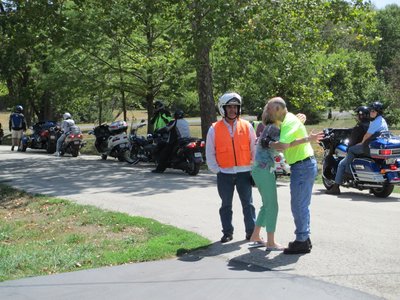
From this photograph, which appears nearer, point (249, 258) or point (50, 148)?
point (249, 258)

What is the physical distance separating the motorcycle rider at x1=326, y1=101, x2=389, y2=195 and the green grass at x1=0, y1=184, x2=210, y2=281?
4.53 m

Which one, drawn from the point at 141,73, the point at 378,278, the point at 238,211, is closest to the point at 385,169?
the point at 238,211

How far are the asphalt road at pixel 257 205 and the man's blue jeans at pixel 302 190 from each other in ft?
1.07

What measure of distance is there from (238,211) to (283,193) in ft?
7.89

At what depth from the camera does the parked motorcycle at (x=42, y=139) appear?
973 inches

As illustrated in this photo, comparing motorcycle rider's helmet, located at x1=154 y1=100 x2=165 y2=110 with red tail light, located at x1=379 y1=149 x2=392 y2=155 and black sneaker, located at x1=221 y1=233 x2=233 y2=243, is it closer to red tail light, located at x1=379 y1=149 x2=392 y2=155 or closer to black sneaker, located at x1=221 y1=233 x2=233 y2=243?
red tail light, located at x1=379 y1=149 x2=392 y2=155

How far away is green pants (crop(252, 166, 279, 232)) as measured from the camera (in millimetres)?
6961

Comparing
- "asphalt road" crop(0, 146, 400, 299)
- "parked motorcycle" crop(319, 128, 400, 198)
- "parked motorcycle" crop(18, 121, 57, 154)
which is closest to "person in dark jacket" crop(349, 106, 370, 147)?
"parked motorcycle" crop(319, 128, 400, 198)

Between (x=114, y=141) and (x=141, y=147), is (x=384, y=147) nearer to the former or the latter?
(x=141, y=147)

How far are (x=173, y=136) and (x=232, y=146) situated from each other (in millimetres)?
8772

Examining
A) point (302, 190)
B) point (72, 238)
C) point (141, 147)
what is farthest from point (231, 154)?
point (141, 147)

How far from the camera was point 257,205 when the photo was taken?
10445mm

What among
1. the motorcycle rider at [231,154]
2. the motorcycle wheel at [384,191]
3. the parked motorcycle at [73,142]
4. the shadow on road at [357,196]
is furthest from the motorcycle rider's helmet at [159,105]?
the motorcycle rider at [231,154]

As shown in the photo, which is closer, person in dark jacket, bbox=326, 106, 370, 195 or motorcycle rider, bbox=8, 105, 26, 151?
person in dark jacket, bbox=326, 106, 370, 195
